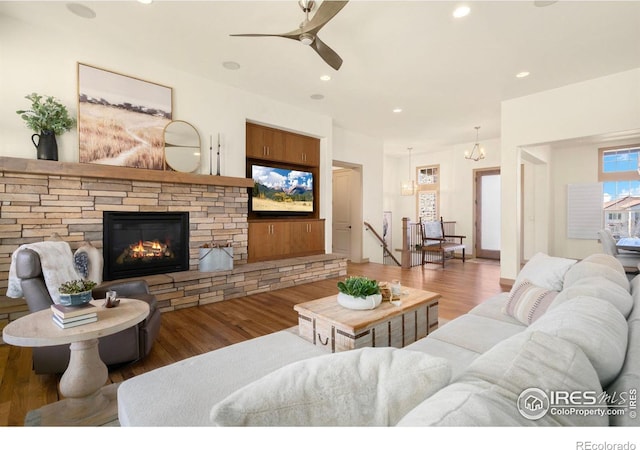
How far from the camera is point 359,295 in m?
2.17

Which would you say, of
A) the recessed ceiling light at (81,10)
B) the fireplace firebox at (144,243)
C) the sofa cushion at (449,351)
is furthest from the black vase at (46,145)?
the sofa cushion at (449,351)

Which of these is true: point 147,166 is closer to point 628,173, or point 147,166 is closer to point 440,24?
point 440,24

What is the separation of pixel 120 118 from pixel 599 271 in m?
4.60

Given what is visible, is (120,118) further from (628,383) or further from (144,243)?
(628,383)

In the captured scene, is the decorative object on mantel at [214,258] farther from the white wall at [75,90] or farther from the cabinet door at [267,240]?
the white wall at [75,90]

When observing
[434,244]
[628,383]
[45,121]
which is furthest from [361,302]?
[434,244]

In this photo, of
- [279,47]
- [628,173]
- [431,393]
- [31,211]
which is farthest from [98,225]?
[628,173]

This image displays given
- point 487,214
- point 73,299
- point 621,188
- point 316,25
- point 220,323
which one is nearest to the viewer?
point 73,299

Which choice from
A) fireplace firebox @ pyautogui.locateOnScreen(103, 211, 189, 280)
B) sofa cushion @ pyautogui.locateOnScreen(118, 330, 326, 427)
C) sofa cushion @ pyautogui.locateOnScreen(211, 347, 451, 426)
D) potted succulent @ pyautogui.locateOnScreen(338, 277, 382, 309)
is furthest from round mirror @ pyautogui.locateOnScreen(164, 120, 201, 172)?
sofa cushion @ pyautogui.locateOnScreen(211, 347, 451, 426)

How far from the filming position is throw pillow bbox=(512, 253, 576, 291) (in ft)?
6.65

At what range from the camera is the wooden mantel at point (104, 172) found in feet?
9.03

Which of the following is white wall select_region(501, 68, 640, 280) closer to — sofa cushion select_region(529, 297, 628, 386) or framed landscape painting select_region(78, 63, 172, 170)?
sofa cushion select_region(529, 297, 628, 386)

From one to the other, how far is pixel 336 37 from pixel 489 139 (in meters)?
5.98

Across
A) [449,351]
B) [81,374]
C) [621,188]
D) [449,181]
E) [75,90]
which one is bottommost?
Result: [81,374]
